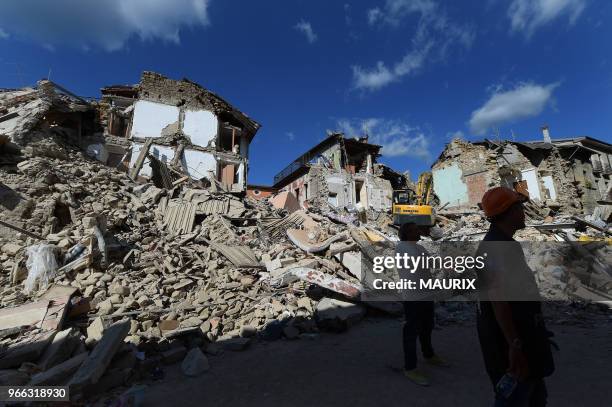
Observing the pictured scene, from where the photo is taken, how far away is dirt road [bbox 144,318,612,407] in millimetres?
2965

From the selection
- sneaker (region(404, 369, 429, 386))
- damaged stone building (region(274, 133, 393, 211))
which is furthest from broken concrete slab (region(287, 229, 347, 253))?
damaged stone building (region(274, 133, 393, 211))

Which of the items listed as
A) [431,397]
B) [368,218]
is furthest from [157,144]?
[431,397]

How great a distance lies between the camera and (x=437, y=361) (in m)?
3.62

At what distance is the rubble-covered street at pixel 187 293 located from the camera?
348cm

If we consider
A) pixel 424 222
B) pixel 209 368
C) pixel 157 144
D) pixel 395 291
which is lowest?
pixel 209 368

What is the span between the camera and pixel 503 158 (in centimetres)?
2436

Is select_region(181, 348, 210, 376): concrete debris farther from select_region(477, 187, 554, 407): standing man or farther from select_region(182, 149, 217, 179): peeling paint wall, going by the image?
select_region(182, 149, 217, 179): peeling paint wall

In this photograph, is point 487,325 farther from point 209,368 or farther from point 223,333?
point 223,333

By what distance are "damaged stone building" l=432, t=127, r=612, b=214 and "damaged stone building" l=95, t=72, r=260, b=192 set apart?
17324 mm

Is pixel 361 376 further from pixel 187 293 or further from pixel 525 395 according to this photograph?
pixel 187 293

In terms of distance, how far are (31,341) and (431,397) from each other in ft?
16.2

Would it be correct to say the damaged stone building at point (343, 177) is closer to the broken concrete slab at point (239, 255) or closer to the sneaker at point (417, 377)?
the broken concrete slab at point (239, 255)

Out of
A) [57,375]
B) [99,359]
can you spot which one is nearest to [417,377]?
[99,359]

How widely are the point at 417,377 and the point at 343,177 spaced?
22.0 metres
